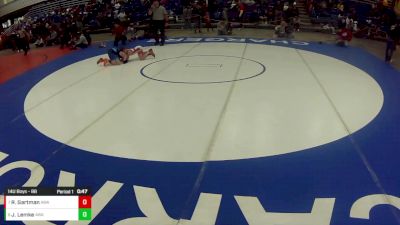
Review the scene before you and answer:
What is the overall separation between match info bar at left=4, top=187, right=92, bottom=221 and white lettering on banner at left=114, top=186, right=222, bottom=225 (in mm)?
406

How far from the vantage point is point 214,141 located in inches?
180

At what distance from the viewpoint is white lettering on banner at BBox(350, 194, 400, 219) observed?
121 inches

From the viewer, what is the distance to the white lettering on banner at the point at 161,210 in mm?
3033

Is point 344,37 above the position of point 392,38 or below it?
below

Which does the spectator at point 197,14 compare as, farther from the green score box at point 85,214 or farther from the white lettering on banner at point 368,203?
the green score box at point 85,214

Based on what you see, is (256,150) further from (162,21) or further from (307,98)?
(162,21)

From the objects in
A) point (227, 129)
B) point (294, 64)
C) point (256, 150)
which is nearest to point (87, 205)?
point (256, 150)

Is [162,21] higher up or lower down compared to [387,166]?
higher up

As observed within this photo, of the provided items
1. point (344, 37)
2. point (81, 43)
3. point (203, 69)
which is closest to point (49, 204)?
point (203, 69)

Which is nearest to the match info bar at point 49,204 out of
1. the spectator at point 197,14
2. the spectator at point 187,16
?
the spectator at point 197,14

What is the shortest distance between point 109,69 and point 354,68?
6172 mm

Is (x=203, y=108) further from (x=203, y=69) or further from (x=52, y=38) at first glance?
(x=52, y=38)

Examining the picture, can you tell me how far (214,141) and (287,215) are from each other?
1700 millimetres

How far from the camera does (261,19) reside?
17578 millimetres
